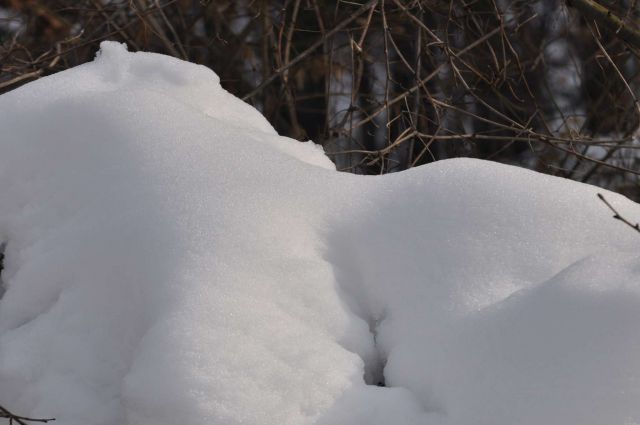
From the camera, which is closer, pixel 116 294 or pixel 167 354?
pixel 167 354

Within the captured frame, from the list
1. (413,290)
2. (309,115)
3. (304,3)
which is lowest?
(309,115)

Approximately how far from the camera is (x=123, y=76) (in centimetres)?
Result: 277

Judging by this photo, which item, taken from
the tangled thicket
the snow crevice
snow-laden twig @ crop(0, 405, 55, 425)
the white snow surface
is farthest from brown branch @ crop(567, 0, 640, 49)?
snow-laden twig @ crop(0, 405, 55, 425)

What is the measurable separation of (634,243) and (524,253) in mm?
225

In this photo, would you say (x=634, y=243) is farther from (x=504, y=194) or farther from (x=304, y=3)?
(x=304, y=3)

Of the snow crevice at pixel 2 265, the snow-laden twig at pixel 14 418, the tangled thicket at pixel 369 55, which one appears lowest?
the tangled thicket at pixel 369 55

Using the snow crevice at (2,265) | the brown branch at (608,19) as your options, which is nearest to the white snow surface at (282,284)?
the snow crevice at (2,265)

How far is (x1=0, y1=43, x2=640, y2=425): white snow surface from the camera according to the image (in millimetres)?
1804

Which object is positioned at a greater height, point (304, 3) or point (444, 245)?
point (444, 245)

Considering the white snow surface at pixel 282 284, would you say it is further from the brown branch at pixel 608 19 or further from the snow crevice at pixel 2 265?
the brown branch at pixel 608 19

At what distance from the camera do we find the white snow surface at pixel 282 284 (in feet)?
5.92

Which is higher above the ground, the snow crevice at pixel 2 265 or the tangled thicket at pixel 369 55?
the snow crevice at pixel 2 265

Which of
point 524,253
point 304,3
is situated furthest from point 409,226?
point 304,3

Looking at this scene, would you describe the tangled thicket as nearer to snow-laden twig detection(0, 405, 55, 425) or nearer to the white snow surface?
the white snow surface
